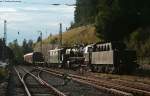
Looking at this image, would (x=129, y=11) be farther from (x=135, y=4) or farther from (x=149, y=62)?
(x=149, y=62)

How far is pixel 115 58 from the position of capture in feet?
132

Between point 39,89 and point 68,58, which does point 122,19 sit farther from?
point 39,89

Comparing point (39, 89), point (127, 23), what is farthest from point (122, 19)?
point (39, 89)

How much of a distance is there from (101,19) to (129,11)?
435 centimetres

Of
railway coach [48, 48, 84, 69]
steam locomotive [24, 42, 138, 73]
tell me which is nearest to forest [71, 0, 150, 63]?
railway coach [48, 48, 84, 69]

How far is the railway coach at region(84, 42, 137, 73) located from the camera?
40.2m

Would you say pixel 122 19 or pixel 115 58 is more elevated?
pixel 122 19

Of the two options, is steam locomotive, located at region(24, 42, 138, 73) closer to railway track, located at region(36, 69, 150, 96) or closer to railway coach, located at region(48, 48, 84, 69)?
railway coach, located at region(48, 48, 84, 69)

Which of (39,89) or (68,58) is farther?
(68,58)

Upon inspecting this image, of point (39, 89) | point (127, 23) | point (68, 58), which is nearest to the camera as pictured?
point (39, 89)

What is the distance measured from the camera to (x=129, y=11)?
6562cm

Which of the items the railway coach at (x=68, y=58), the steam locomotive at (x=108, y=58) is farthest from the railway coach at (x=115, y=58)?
the railway coach at (x=68, y=58)

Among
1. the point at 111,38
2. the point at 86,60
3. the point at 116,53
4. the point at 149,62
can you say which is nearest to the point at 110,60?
the point at 116,53

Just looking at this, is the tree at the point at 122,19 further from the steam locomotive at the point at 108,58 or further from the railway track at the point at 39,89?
the railway track at the point at 39,89
